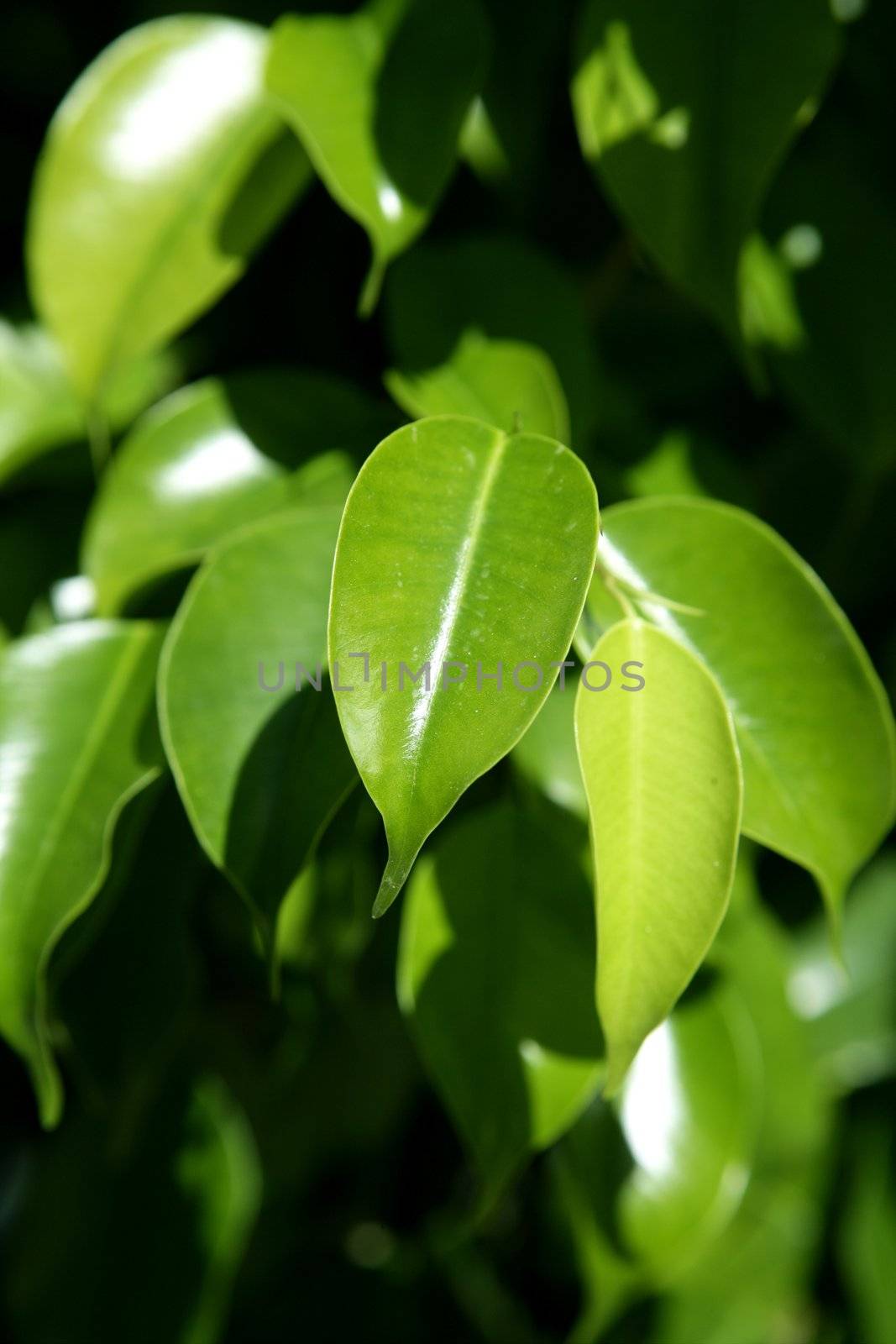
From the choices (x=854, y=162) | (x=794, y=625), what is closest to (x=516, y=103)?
(x=854, y=162)

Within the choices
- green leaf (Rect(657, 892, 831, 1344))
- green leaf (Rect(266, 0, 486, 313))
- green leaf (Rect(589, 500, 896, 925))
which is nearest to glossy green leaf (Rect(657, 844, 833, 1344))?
green leaf (Rect(657, 892, 831, 1344))

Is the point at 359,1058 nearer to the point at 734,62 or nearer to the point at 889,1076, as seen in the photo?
the point at 889,1076

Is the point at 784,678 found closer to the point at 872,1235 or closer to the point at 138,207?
the point at 138,207

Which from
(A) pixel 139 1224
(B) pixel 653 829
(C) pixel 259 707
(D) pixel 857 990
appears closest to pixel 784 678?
(B) pixel 653 829

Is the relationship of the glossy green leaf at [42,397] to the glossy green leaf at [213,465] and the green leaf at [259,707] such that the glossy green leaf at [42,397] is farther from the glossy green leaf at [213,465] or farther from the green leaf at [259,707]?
the green leaf at [259,707]

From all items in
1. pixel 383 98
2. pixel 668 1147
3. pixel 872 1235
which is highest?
pixel 383 98

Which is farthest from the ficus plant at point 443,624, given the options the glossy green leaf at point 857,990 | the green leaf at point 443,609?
the glossy green leaf at point 857,990
